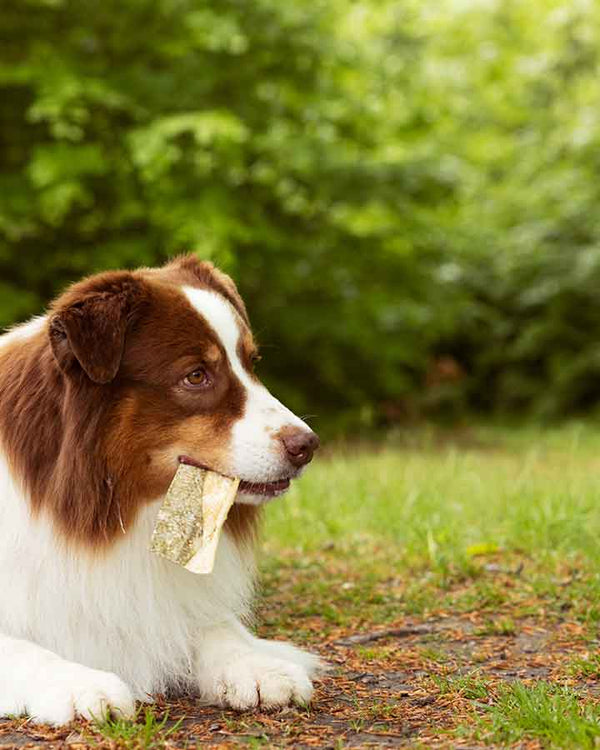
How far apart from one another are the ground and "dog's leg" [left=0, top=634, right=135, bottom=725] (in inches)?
2.0

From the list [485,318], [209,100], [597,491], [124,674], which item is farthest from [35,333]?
[485,318]

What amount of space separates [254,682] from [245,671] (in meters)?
0.06

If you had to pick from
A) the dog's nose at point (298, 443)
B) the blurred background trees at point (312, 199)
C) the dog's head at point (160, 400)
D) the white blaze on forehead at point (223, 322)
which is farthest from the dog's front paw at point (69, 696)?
the blurred background trees at point (312, 199)

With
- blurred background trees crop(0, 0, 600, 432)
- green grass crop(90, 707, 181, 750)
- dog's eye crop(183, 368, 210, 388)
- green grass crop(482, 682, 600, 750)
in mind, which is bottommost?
green grass crop(90, 707, 181, 750)

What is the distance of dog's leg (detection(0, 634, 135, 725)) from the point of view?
2.90m

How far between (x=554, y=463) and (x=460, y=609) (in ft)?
17.4

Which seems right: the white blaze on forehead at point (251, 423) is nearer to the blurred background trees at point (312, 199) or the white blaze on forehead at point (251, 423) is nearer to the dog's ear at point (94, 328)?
the dog's ear at point (94, 328)

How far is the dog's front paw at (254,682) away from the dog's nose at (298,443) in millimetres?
622

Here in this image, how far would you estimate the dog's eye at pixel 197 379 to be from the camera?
3.25 meters

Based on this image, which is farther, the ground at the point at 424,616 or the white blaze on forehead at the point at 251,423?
the white blaze on forehead at the point at 251,423

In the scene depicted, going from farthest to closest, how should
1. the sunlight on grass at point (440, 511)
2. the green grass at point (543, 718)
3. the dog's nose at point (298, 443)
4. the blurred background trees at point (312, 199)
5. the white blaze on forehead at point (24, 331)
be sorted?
the blurred background trees at point (312, 199) → the sunlight on grass at point (440, 511) → the white blaze on forehead at point (24, 331) → the dog's nose at point (298, 443) → the green grass at point (543, 718)

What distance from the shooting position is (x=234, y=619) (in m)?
3.55

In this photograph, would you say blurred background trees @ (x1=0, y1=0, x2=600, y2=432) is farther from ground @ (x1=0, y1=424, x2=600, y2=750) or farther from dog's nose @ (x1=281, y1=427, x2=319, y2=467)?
dog's nose @ (x1=281, y1=427, x2=319, y2=467)

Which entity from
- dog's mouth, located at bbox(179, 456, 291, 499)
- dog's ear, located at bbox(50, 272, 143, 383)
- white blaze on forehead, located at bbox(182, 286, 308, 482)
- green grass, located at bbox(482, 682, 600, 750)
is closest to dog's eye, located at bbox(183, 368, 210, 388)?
white blaze on forehead, located at bbox(182, 286, 308, 482)
